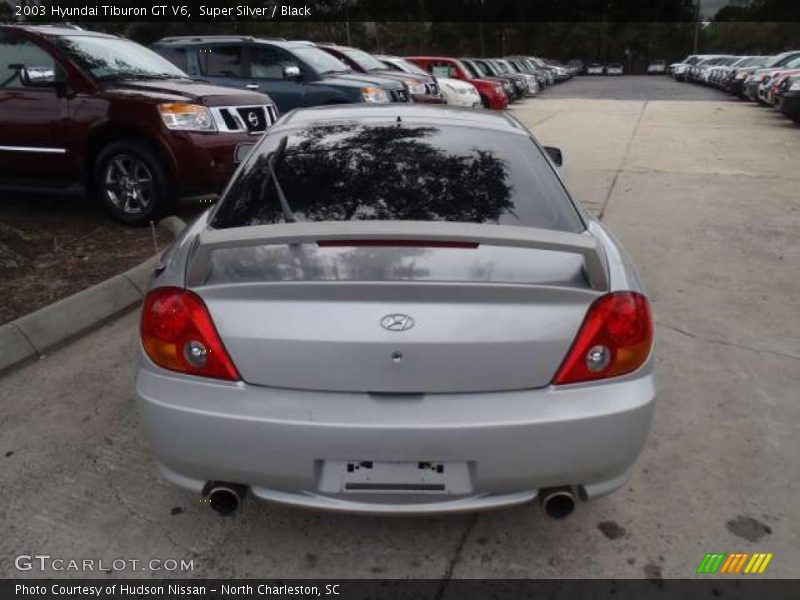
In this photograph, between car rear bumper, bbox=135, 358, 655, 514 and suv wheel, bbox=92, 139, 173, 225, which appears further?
suv wheel, bbox=92, 139, 173, 225

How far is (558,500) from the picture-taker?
2275mm

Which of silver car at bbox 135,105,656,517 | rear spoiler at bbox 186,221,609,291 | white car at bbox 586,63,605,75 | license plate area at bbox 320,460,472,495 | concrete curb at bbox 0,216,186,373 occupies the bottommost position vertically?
white car at bbox 586,63,605,75

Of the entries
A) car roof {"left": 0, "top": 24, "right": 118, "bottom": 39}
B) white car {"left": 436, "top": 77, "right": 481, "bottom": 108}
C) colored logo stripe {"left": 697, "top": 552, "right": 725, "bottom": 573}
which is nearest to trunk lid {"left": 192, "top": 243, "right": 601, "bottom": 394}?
colored logo stripe {"left": 697, "top": 552, "right": 725, "bottom": 573}

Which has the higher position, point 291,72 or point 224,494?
point 291,72

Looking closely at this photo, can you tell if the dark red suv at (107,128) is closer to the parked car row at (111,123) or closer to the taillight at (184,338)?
the parked car row at (111,123)

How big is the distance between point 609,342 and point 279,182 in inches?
58.5

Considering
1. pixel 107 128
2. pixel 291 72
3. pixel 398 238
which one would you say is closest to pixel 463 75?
pixel 291 72

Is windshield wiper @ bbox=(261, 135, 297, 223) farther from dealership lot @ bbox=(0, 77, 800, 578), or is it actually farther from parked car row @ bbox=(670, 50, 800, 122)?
parked car row @ bbox=(670, 50, 800, 122)

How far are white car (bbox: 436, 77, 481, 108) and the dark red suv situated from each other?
11.7 meters

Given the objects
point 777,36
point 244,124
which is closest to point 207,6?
point 244,124

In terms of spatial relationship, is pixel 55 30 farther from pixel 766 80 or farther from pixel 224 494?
pixel 766 80

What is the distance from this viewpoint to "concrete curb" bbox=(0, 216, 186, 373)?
3.93 m

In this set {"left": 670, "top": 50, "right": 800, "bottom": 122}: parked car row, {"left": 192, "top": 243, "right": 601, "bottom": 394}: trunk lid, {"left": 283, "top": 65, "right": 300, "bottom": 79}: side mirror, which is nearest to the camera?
{"left": 192, "top": 243, "right": 601, "bottom": 394}: trunk lid

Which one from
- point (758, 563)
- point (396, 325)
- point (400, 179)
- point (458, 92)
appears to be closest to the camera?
point (396, 325)
